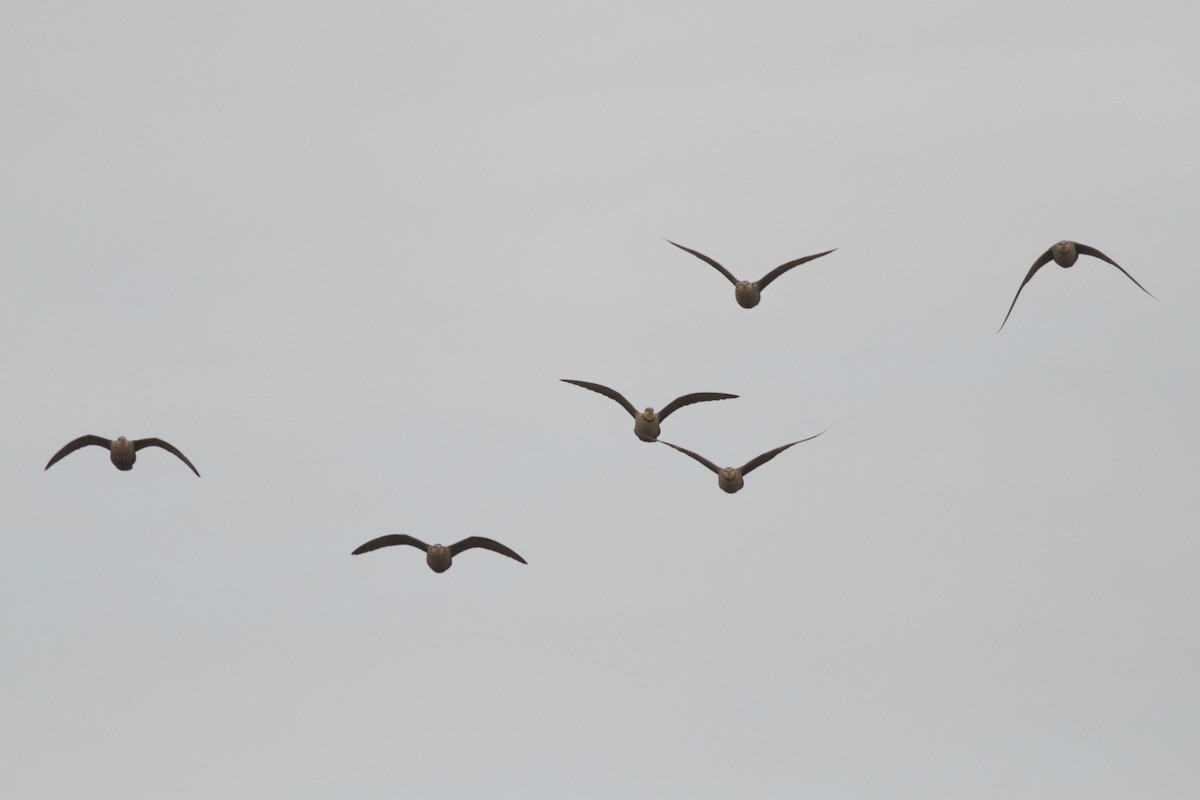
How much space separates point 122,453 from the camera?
3788 cm

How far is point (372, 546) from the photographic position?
38.2 meters

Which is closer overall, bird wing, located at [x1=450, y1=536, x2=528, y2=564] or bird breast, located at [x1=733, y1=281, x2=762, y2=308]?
bird breast, located at [x1=733, y1=281, x2=762, y2=308]

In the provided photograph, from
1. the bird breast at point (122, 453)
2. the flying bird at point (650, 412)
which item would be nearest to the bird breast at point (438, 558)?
the flying bird at point (650, 412)

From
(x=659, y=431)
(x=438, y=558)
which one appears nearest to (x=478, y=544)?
(x=438, y=558)

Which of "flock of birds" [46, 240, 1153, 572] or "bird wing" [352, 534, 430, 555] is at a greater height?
"flock of birds" [46, 240, 1153, 572]

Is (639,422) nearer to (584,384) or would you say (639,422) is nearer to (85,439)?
(584,384)

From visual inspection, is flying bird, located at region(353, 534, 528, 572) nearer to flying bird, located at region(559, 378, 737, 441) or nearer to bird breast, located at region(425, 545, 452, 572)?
bird breast, located at region(425, 545, 452, 572)

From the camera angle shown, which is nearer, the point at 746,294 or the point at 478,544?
the point at 746,294

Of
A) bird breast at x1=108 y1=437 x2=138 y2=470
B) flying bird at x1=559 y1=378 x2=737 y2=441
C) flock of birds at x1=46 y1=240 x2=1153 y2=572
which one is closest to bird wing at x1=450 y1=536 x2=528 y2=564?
flock of birds at x1=46 y1=240 x2=1153 y2=572

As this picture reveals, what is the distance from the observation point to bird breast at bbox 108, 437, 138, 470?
37719 mm

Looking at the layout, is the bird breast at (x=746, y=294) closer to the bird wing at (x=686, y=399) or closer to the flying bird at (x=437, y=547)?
the bird wing at (x=686, y=399)

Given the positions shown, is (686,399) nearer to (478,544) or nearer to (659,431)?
(659,431)

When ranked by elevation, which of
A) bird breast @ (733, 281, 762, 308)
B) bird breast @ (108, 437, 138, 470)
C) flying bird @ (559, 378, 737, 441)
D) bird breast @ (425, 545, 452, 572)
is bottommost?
bird breast @ (425, 545, 452, 572)

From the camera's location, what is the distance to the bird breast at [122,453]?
3772 centimetres
